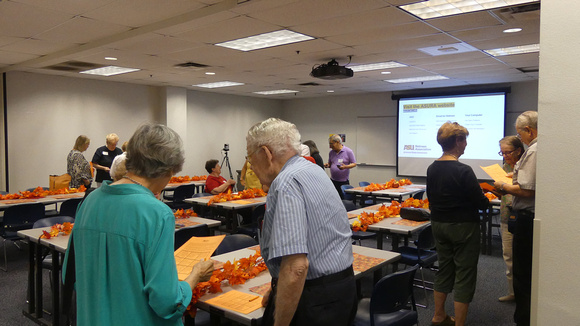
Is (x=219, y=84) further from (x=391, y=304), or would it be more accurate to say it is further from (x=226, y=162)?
(x=391, y=304)

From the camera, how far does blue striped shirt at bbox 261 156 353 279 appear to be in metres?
1.54

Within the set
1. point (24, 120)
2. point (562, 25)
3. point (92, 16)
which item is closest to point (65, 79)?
point (24, 120)

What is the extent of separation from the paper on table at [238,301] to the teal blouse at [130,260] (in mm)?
565

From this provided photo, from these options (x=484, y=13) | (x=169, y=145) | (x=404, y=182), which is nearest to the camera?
(x=169, y=145)

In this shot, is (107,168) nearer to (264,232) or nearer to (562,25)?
(264,232)

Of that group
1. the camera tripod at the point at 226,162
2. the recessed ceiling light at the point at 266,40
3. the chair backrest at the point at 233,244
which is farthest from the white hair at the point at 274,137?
the camera tripod at the point at 226,162

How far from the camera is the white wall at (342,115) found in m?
11.5

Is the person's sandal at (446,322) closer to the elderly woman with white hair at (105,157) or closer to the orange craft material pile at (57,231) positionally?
the orange craft material pile at (57,231)

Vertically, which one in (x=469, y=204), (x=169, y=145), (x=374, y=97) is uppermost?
(x=374, y=97)

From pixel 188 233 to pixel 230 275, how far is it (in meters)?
1.62

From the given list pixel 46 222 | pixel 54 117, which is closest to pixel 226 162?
pixel 54 117

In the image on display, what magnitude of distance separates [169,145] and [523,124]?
2.68 metres

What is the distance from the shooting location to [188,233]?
3.89 m

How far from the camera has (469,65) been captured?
23.9ft
